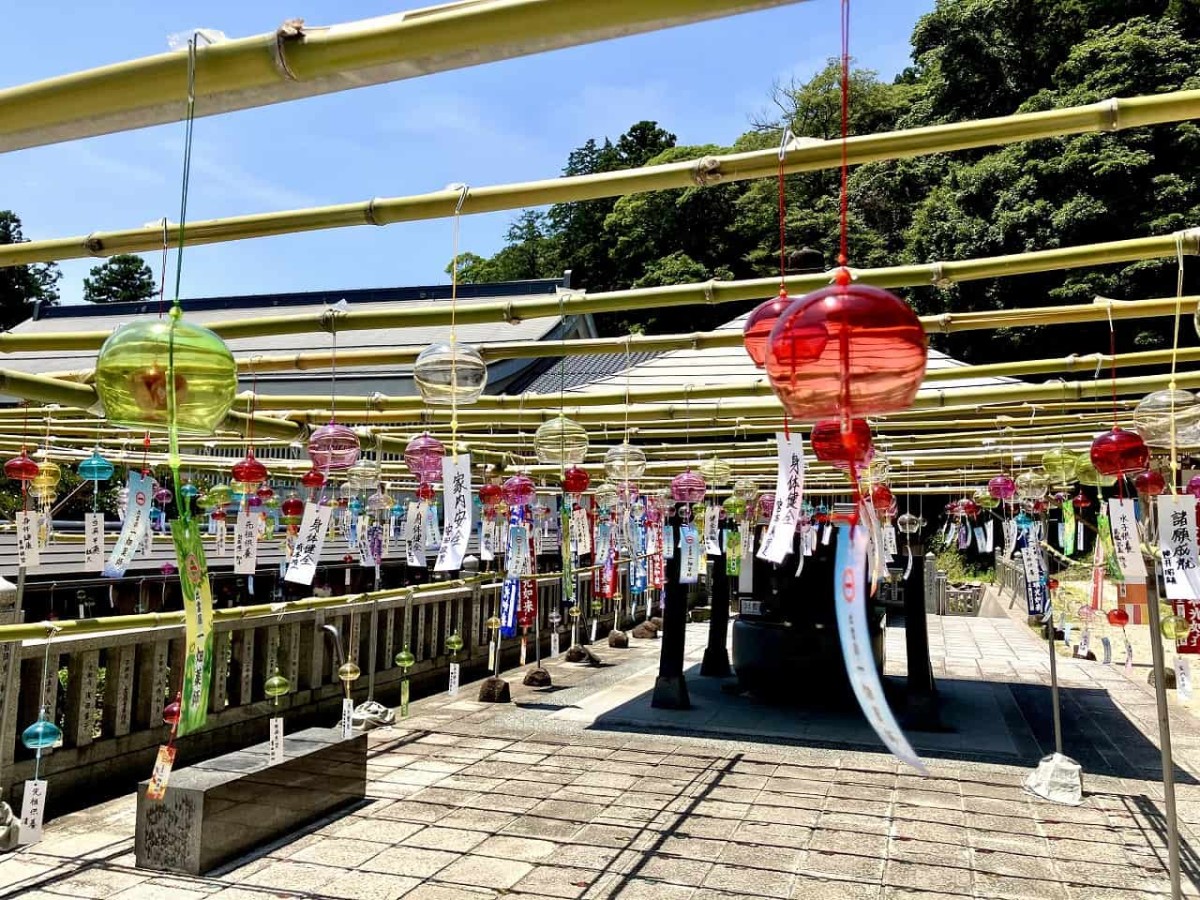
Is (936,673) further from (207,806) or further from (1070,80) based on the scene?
(1070,80)

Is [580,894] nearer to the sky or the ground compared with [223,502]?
nearer to the ground

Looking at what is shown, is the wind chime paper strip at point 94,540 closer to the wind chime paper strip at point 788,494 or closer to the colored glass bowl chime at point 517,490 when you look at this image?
the colored glass bowl chime at point 517,490

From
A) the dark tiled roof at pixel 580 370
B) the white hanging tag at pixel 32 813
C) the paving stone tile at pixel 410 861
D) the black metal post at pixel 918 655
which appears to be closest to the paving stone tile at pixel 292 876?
the paving stone tile at pixel 410 861

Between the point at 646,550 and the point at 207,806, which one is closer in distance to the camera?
the point at 207,806

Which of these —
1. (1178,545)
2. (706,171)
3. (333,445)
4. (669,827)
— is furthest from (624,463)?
(706,171)

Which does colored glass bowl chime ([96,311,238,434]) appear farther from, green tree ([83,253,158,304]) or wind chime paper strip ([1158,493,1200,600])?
green tree ([83,253,158,304])

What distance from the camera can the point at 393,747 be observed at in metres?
8.46

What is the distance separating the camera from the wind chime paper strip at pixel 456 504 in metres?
4.29

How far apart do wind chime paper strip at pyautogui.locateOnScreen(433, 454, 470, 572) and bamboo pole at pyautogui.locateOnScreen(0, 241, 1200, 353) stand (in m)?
0.75

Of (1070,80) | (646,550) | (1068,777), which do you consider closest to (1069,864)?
(1068,777)

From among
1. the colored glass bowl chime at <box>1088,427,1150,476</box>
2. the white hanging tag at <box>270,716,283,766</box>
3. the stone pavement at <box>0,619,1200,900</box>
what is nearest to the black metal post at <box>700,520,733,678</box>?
the stone pavement at <box>0,619,1200,900</box>

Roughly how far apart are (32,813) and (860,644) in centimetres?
549

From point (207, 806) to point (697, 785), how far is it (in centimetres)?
406

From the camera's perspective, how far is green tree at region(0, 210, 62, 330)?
37.6m
